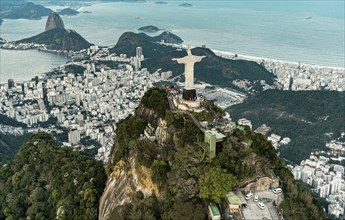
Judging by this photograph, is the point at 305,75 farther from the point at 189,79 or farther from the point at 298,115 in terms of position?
the point at 189,79

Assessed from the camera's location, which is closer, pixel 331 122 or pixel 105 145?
pixel 105 145

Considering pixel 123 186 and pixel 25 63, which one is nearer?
pixel 123 186

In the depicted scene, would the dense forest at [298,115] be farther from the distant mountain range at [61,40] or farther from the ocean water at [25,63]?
the distant mountain range at [61,40]

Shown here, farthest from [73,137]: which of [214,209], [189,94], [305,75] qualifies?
[305,75]

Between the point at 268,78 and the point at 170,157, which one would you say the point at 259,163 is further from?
the point at 268,78

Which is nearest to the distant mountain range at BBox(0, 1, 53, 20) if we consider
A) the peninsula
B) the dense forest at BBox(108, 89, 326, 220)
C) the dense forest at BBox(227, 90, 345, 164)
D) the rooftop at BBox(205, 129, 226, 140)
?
the peninsula

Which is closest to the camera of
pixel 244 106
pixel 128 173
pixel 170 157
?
pixel 170 157

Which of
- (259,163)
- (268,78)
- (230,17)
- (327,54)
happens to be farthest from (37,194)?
(230,17)
